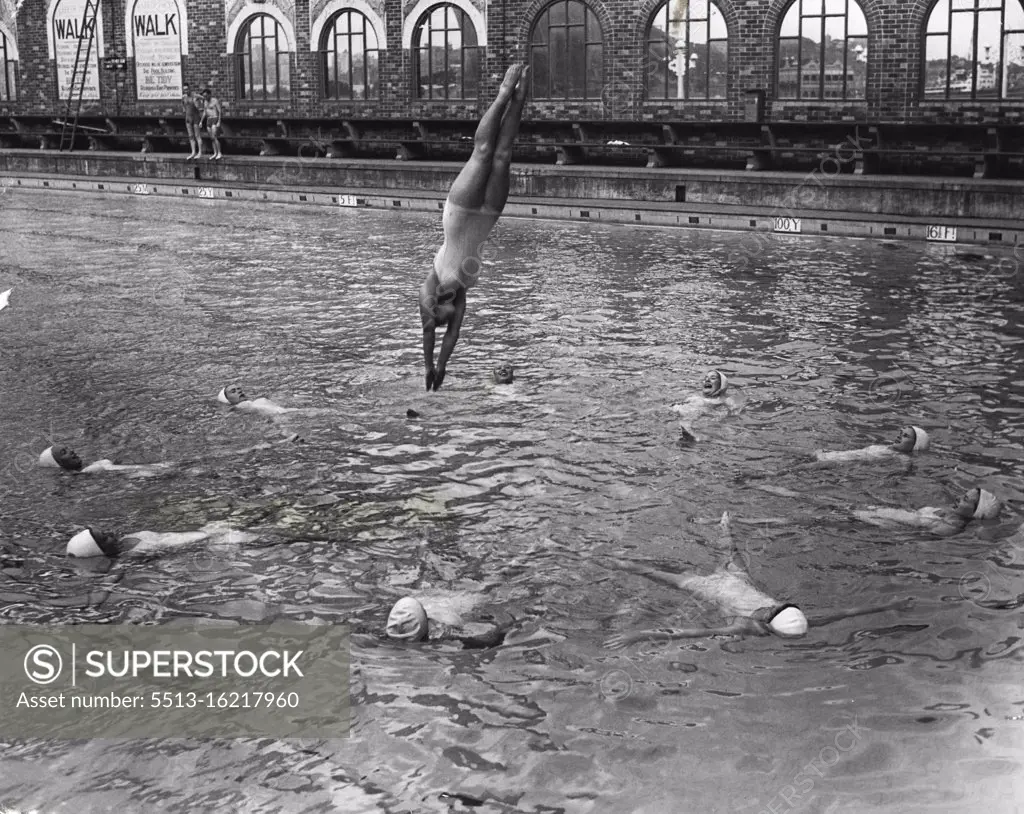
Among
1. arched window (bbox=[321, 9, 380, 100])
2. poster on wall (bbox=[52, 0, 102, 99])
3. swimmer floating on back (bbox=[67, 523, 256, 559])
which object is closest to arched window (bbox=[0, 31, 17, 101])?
poster on wall (bbox=[52, 0, 102, 99])

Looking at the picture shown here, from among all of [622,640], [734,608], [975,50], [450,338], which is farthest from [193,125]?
[622,640]

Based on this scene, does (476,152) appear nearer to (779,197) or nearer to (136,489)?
(136,489)

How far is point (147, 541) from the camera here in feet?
25.8

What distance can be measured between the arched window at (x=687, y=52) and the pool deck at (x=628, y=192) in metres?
2.78

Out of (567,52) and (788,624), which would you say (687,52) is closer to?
(567,52)

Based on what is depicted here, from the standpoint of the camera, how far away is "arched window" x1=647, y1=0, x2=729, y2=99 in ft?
88.9

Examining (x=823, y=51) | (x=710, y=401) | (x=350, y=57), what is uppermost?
(x=350, y=57)

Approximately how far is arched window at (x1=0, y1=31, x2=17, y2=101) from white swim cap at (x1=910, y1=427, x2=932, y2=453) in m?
36.3

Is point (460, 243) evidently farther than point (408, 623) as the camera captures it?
Yes

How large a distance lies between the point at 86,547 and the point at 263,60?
2869cm

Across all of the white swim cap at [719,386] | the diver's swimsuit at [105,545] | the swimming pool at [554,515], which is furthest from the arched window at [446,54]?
the diver's swimsuit at [105,545]

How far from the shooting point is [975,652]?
20.9ft

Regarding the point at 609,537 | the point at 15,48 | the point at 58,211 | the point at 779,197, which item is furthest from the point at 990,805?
the point at 15,48

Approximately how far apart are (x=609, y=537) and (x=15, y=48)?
36.8 m
